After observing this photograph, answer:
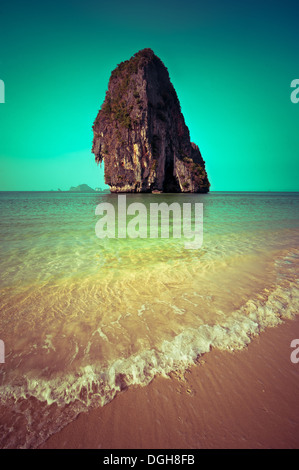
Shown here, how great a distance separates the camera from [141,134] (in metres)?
41.7

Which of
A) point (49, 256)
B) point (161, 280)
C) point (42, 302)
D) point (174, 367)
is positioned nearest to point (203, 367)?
point (174, 367)

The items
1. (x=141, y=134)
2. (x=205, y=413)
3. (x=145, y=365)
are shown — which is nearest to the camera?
(x=205, y=413)

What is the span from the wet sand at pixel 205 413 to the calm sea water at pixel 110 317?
0.12m

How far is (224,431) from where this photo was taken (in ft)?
3.93

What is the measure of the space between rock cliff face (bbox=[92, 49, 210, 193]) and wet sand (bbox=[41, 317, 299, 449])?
142 ft

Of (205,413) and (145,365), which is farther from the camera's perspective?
(145,365)

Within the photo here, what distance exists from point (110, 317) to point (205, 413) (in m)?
1.35

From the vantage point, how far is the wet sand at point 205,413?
3.82 ft

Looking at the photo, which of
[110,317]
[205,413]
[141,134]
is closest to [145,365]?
[205,413]

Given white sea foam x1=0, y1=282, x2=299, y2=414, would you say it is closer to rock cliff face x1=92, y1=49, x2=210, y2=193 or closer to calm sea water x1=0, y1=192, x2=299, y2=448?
calm sea water x1=0, y1=192, x2=299, y2=448

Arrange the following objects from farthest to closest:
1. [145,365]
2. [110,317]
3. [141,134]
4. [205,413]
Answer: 1. [141,134]
2. [110,317]
3. [145,365]
4. [205,413]

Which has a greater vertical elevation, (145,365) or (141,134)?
(141,134)

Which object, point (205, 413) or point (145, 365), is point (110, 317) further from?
point (205, 413)

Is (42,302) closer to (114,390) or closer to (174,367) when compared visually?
(114,390)
